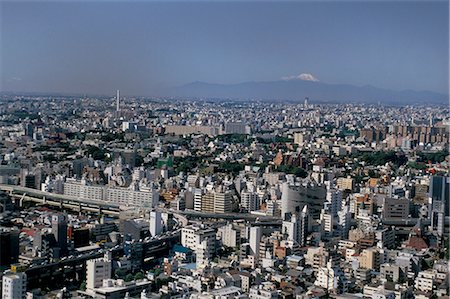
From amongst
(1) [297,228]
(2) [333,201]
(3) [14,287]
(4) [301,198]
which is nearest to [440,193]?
(2) [333,201]

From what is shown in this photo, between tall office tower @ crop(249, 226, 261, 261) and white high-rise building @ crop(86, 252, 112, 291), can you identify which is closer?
white high-rise building @ crop(86, 252, 112, 291)

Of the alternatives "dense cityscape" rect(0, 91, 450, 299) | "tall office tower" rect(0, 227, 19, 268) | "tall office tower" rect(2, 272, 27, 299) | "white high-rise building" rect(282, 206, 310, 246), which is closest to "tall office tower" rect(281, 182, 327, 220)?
"dense cityscape" rect(0, 91, 450, 299)

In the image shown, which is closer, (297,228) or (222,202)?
(297,228)

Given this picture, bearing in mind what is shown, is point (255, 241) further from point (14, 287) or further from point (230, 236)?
point (14, 287)

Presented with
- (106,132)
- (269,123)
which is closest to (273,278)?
(106,132)

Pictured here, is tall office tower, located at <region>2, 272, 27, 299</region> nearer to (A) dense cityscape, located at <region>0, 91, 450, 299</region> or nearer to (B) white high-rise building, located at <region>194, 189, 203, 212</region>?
(A) dense cityscape, located at <region>0, 91, 450, 299</region>

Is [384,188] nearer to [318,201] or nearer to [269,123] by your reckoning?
[318,201]

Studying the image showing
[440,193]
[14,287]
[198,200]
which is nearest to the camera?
[14,287]
